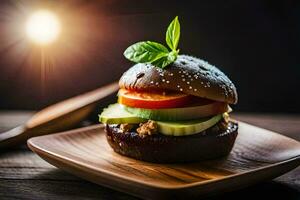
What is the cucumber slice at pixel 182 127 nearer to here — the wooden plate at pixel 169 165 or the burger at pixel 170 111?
the burger at pixel 170 111

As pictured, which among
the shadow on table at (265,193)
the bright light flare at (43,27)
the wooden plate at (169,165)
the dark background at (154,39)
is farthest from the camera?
the dark background at (154,39)

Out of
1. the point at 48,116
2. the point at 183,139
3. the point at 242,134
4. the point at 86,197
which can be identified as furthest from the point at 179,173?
the point at 48,116

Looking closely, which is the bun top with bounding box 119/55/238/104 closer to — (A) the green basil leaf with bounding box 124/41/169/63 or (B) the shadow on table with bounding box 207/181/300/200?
(A) the green basil leaf with bounding box 124/41/169/63

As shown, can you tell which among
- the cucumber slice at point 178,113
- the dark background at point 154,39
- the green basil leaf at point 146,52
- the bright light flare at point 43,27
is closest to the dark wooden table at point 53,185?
the cucumber slice at point 178,113

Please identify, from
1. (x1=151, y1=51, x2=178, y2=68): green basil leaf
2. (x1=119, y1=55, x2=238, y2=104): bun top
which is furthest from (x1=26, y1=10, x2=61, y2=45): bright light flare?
(x1=151, y1=51, x2=178, y2=68): green basil leaf

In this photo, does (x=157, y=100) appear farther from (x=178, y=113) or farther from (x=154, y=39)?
(x=154, y=39)

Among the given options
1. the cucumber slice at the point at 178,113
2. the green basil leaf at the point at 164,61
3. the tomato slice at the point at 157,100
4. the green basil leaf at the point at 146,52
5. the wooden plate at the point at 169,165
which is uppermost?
the green basil leaf at the point at 146,52

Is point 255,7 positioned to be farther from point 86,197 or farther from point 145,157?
point 86,197

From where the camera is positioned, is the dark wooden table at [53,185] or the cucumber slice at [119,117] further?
the cucumber slice at [119,117]
